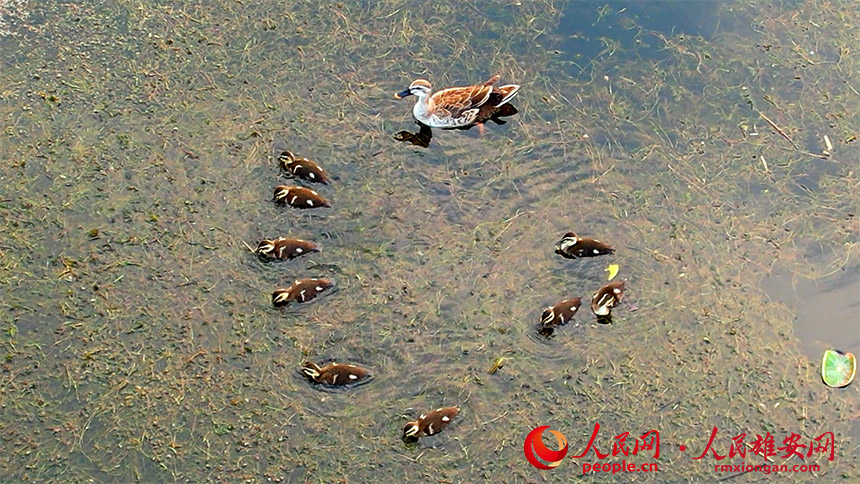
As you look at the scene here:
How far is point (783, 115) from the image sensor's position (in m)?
6.83

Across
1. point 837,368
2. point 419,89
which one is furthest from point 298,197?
point 837,368

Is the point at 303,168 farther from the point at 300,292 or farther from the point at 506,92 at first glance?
the point at 506,92

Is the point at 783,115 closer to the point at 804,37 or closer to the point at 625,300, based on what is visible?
the point at 804,37

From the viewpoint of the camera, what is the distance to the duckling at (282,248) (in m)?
5.63

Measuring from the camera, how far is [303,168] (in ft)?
19.9

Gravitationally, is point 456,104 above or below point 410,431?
above

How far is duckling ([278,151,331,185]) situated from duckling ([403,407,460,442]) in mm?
2208

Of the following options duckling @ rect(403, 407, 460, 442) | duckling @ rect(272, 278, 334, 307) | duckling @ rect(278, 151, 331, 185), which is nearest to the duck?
duckling @ rect(278, 151, 331, 185)

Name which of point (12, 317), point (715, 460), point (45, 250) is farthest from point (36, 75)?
point (715, 460)

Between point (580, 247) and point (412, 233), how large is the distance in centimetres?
134

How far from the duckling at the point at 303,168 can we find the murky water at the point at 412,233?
0.14 metres

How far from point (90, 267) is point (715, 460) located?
4.82m

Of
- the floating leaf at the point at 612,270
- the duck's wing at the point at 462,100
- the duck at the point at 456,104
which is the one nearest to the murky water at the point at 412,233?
the floating leaf at the point at 612,270

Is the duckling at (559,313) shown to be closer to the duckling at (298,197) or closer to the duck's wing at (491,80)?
the duckling at (298,197)
